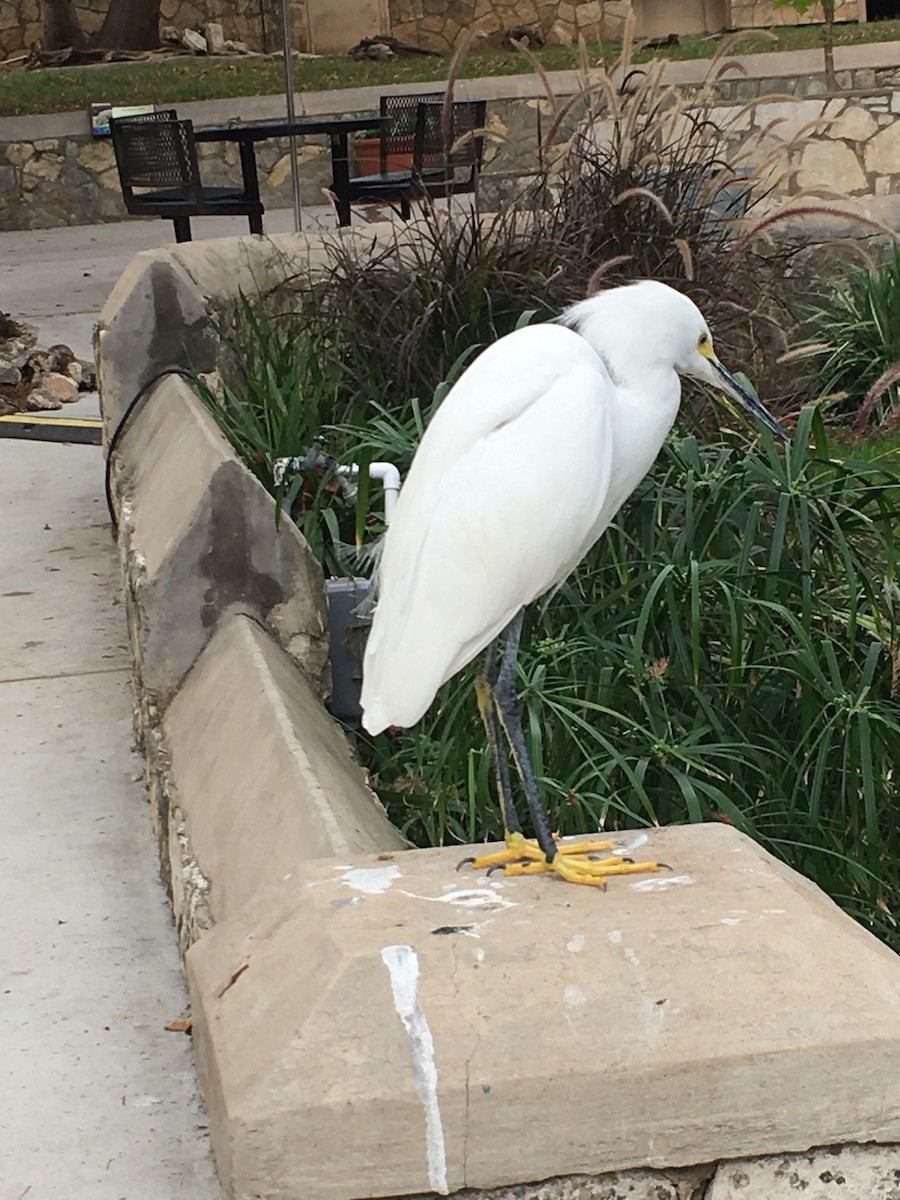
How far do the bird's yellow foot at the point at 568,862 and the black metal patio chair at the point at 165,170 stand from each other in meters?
6.80

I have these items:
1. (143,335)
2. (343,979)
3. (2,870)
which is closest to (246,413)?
(143,335)

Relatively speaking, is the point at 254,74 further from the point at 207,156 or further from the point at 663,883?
the point at 663,883

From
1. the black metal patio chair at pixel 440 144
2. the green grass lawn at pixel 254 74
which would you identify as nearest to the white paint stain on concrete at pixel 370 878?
the black metal patio chair at pixel 440 144

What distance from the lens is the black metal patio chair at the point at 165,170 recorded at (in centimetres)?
866

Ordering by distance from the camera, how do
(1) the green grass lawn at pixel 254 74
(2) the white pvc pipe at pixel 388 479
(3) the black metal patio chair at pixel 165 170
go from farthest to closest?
1. (1) the green grass lawn at pixel 254 74
2. (3) the black metal patio chair at pixel 165 170
3. (2) the white pvc pipe at pixel 388 479

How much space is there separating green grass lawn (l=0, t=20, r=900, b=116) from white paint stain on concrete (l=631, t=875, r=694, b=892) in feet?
41.9

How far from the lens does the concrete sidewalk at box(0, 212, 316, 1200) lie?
2465 millimetres

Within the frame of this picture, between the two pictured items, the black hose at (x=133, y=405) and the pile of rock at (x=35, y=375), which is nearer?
the black hose at (x=133, y=405)

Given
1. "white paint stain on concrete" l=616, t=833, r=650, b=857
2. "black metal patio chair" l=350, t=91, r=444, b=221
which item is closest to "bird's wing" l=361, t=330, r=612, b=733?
"white paint stain on concrete" l=616, t=833, r=650, b=857

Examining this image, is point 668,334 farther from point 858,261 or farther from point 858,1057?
point 858,261

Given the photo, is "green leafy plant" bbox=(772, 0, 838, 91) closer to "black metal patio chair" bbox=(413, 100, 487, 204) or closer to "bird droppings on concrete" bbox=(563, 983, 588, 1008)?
"black metal patio chair" bbox=(413, 100, 487, 204)

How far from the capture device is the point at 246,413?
15.0 feet

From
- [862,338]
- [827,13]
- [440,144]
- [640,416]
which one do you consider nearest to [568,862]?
[640,416]

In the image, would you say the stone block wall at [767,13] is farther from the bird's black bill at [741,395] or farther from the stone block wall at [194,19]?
the bird's black bill at [741,395]
